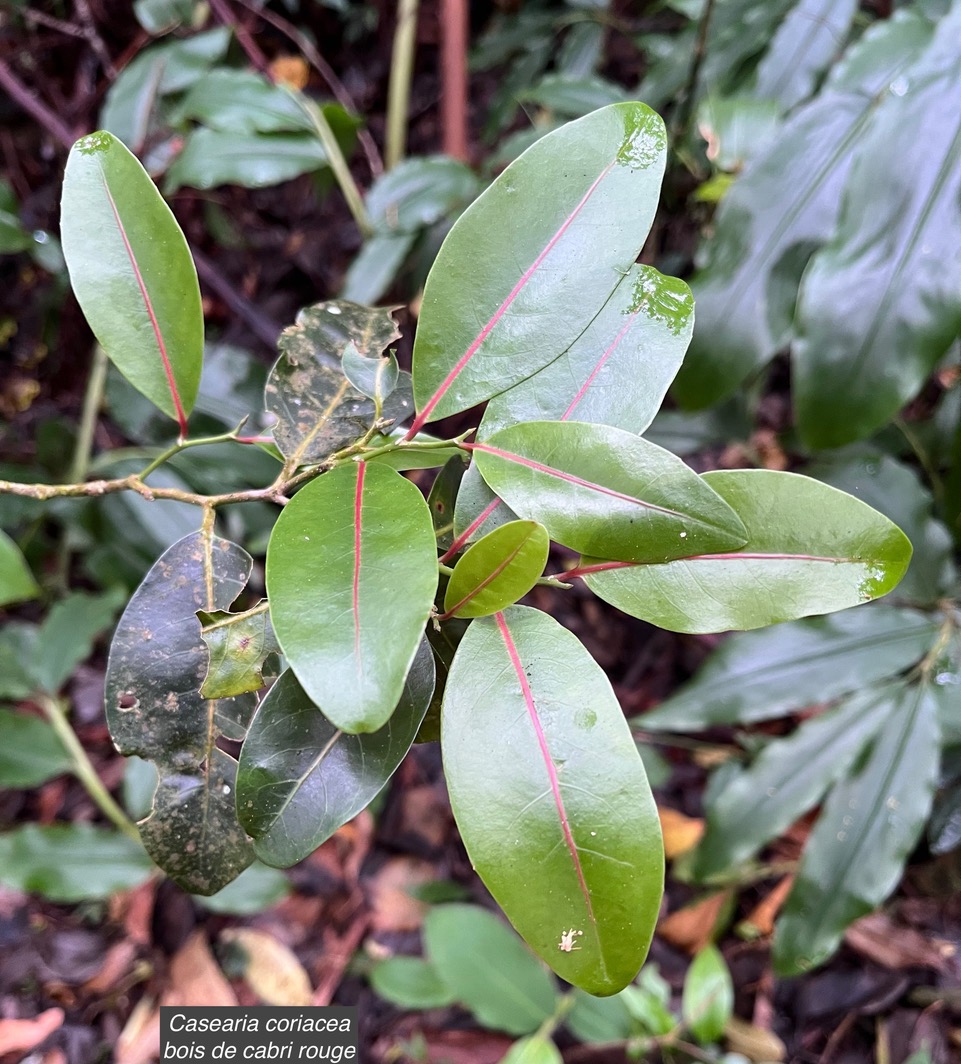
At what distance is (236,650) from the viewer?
35cm

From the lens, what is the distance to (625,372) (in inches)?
14.4

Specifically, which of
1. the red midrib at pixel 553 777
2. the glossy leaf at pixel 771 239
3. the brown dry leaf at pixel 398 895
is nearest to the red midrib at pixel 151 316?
the red midrib at pixel 553 777

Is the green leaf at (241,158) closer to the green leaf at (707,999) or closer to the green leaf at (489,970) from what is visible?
the green leaf at (489,970)

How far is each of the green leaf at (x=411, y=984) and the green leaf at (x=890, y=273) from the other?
797mm

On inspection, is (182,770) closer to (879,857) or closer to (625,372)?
(625,372)

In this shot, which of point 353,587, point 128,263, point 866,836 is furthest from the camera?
point 866,836

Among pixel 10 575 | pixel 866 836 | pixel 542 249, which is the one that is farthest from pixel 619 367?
pixel 866 836

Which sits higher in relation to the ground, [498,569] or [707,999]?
[498,569]

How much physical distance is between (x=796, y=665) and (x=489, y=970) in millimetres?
521

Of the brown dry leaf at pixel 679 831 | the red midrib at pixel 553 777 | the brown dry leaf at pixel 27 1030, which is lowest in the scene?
the brown dry leaf at pixel 27 1030

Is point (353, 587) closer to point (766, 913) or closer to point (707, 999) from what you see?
point (707, 999)

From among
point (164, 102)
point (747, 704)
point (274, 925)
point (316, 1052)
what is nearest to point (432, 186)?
point (164, 102)

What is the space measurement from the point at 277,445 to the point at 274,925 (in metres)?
0.89

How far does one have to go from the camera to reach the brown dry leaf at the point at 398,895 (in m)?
1.03
